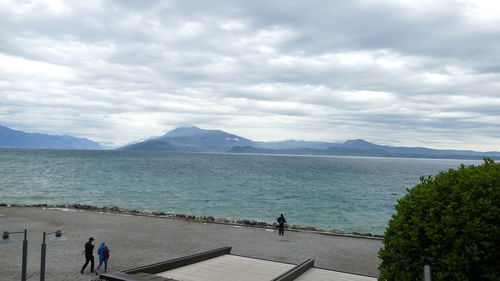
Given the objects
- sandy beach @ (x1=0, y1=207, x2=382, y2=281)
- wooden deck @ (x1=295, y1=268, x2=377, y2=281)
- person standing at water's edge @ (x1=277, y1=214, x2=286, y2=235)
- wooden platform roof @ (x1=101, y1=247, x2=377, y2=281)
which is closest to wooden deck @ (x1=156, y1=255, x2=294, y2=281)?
wooden platform roof @ (x1=101, y1=247, x2=377, y2=281)

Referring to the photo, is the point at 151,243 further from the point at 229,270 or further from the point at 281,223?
the point at 229,270

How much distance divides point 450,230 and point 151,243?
17.9m

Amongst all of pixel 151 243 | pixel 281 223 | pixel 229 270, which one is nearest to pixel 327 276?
pixel 229 270

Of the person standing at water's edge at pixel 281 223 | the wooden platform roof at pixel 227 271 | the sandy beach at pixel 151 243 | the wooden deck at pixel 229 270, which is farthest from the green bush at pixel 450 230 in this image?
the person standing at water's edge at pixel 281 223

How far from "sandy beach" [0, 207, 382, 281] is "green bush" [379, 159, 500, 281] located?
11347 millimetres

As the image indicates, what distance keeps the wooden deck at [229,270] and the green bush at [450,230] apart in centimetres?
722

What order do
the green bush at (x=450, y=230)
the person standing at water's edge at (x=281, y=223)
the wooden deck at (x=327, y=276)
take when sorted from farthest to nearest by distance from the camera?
the person standing at water's edge at (x=281, y=223) → the wooden deck at (x=327, y=276) → the green bush at (x=450, y=230)

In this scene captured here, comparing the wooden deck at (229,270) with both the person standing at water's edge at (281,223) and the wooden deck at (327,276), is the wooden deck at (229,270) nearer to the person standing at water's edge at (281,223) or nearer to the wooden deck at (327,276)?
the wooden deck at (327,276)

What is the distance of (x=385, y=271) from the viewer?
5.71 metres

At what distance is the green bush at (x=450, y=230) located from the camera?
4.83m

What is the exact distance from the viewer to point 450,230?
16.1 feet

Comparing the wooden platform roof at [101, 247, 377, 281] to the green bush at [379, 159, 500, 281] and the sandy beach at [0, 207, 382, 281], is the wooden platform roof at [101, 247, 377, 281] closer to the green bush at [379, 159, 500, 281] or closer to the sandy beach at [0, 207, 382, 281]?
the sandy beach at [0, 207, 382, 281]

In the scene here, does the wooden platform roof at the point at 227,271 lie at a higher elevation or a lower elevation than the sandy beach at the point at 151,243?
higher

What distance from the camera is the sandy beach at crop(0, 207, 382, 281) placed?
15.9 metres
